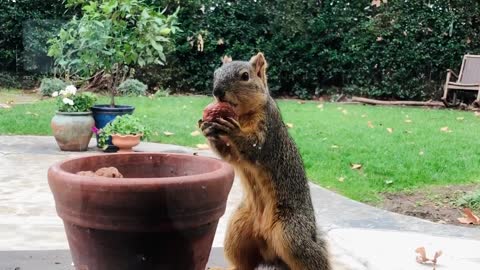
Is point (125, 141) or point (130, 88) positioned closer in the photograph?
point (125, 141)

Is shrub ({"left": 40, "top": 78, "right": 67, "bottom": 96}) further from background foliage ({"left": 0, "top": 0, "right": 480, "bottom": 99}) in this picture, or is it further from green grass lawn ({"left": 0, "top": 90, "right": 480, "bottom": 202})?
background foliage ({"left": 0, "top": 0, "right": 480, "bottom": 99})

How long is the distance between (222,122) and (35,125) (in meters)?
6.75

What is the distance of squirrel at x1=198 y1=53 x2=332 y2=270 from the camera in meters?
2.55

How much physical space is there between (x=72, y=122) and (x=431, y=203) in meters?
4.08

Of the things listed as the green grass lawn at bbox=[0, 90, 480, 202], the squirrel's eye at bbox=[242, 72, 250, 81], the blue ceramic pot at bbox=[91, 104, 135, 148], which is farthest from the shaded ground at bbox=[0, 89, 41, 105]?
the squirrel's eye at bbox=[242, 72, 250, 81]

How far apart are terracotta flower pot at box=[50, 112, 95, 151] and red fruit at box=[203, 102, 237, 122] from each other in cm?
467

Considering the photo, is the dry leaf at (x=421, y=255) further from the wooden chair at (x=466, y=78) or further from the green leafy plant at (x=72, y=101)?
the wooden chair at (x=466, y=78)

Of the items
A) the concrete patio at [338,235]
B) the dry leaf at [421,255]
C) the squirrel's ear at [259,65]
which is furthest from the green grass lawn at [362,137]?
the squirrel's ear at [259,65]

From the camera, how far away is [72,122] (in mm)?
6824

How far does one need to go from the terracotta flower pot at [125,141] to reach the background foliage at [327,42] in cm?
772

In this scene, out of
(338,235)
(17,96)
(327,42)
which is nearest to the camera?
(338,235)

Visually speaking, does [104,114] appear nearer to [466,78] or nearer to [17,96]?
[17,96]

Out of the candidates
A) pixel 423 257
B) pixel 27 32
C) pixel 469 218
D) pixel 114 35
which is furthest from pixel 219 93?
pixel 27 32

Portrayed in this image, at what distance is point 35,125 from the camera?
336 inches
